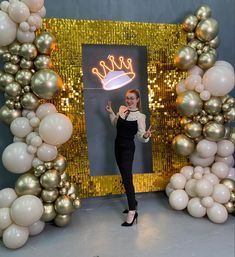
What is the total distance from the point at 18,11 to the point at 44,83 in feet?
2.03

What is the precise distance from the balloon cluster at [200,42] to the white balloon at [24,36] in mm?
1504

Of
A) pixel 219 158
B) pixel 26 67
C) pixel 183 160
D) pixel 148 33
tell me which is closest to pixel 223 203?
pixel 219 158

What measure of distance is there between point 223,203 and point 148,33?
1982mm

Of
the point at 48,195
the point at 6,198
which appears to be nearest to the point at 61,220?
the point at 48,195

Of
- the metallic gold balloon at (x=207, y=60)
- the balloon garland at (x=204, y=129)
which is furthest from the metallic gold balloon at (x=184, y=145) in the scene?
the metallic gold balloon at (x=207, y=60)

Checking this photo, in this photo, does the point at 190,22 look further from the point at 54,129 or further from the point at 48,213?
the point at 48,213

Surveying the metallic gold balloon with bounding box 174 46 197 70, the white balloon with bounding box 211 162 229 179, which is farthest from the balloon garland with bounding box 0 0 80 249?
the white balloon with bounding box 211 162 229 179

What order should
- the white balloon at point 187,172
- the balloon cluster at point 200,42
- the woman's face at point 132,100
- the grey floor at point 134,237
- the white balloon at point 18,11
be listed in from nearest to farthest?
the grey floor at point 134,237
the white balloon at point 18,11
the woman's face at point 132,100
the balloon cluster at point 200,42
the white balloon at point 187,172

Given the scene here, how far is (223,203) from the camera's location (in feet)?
10.2

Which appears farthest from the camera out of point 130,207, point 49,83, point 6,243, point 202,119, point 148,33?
point 148,33

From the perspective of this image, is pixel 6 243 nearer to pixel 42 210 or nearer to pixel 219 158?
pixel 42 210

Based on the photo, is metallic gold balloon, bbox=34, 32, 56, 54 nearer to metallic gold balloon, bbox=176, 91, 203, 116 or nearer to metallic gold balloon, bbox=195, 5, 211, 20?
metallic gold balloon, bbox=176, 91, 203, 116

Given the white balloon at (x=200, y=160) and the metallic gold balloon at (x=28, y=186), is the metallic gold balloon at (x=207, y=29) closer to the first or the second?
the white balloon at (x=200, y=160)

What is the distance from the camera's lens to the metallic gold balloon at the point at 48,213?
2779 mm
